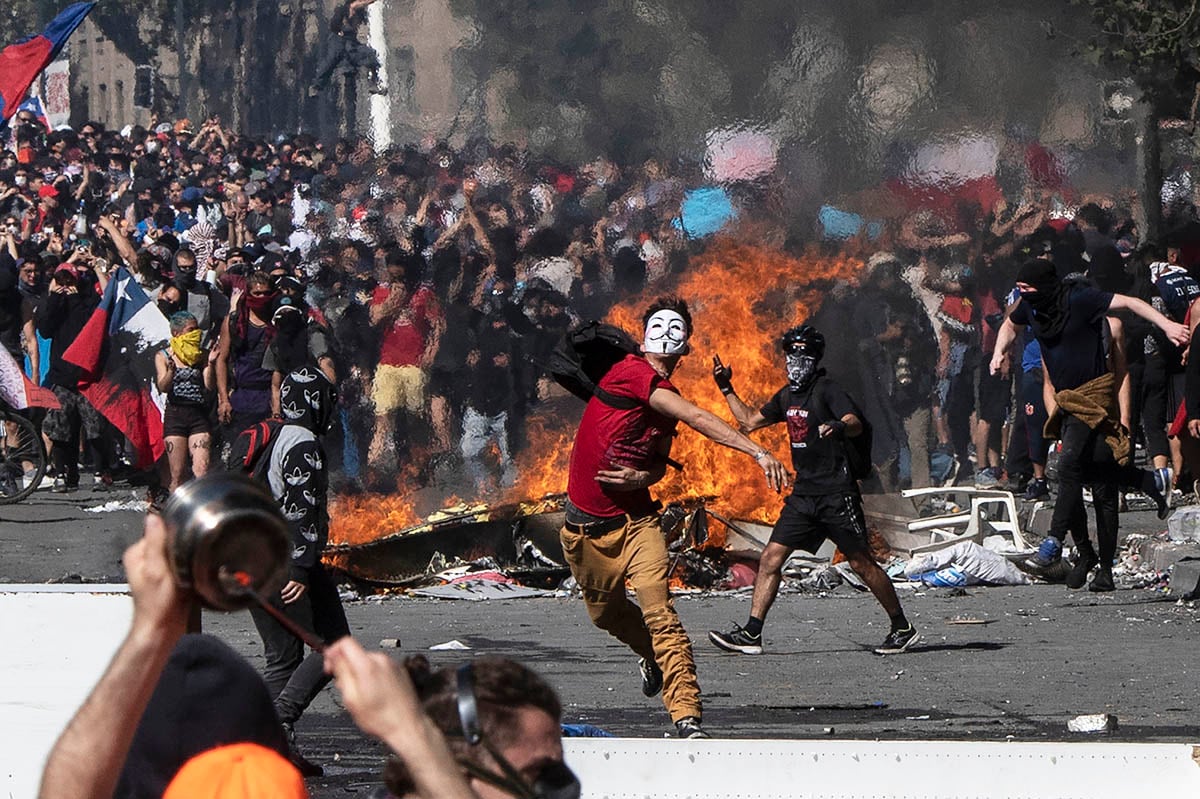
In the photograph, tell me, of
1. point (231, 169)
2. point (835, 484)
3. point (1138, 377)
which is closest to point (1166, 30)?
point (1138, 377)

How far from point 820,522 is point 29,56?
8268 mm

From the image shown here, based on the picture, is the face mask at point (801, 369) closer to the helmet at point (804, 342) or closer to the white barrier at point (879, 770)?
the helmet at point (804, 342)

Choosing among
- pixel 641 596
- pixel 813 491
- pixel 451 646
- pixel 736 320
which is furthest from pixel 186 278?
pixel 641 596

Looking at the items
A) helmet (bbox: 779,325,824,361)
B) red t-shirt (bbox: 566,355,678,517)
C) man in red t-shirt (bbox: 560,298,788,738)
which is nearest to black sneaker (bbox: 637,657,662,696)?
man in red t-shirt (bbox: 560,298,788,738)

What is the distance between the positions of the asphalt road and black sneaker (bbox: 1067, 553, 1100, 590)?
0.09m

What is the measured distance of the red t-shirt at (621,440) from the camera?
6848 millimetres

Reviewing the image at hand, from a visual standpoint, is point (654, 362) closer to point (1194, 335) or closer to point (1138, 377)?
point (1194, 335)

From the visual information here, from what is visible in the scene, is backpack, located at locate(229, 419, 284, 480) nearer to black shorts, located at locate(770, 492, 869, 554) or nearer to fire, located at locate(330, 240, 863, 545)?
black shorts, located at locate(770, 492, 869, 554)

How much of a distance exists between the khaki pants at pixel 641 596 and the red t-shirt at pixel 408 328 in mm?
6798

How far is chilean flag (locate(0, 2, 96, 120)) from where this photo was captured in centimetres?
1405

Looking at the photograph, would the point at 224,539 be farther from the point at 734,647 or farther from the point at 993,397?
the point at 993,397

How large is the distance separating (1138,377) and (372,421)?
5775 mm

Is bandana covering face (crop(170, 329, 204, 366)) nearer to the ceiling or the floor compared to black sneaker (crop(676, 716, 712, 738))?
nearer to the ceiling

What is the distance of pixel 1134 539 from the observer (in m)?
12.4
